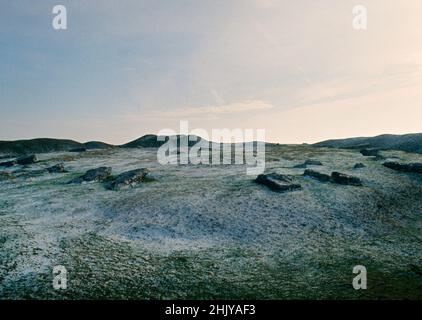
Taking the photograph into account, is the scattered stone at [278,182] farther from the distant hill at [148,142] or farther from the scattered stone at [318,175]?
the distant hill at [148,142]

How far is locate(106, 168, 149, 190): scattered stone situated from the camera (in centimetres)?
4080

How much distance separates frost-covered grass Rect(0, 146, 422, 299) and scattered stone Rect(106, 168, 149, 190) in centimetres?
164

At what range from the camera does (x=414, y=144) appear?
283ft

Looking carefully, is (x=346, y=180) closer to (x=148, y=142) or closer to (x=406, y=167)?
(x=406, y=167)

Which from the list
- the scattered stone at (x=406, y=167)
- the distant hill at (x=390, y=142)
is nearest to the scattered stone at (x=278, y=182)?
the scattered stone at (x=406, y=167)

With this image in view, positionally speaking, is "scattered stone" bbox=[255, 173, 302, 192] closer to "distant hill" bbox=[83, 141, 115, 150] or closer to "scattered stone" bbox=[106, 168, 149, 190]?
"scattered stone" bbox=[106, 168, 149, 190]

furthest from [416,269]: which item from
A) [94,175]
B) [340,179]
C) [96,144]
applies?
[96,144]

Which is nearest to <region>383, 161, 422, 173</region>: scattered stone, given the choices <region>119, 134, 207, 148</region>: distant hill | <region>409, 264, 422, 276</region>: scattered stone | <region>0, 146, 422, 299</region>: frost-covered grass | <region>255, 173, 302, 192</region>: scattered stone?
<region>0, 146, 422, 299</region>: frost-covered grass

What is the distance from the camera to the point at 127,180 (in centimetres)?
4216

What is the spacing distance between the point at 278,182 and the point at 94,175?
75.8 ft

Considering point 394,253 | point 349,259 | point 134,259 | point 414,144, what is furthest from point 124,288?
point 414,144

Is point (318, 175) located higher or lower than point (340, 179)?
higher
